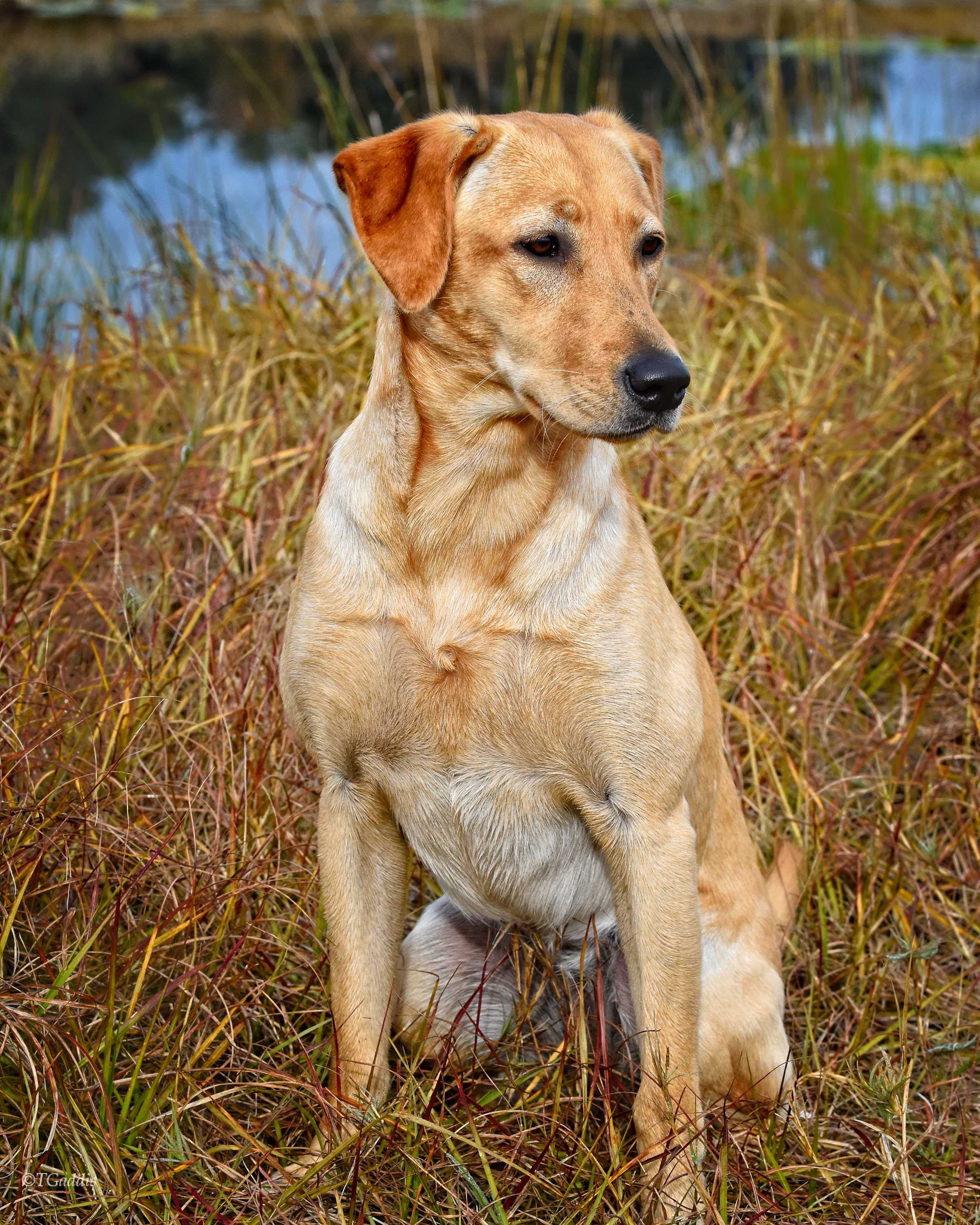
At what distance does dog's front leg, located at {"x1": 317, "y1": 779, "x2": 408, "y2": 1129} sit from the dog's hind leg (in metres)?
0.17

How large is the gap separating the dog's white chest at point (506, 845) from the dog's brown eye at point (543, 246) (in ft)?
3.03

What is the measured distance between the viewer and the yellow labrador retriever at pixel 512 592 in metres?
2.24

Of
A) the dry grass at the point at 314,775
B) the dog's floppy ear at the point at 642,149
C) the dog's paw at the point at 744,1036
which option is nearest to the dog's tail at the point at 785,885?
the dry grass at the point at 314,775

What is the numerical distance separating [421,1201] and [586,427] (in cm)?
141

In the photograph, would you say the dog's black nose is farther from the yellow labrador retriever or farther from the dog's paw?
the dog's paw

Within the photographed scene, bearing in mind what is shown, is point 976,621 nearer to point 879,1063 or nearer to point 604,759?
point 879,1063

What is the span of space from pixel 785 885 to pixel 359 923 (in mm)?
1093

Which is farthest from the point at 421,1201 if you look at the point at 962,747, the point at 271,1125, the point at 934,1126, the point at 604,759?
the point at 962,747

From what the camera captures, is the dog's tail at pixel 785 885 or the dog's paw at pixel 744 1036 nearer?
the dog's paw at pixel 744 1036

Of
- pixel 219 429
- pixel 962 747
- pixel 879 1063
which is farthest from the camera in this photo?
pixel 219 429

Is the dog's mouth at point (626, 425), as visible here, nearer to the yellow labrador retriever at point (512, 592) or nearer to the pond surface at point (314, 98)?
the yellow labrador retriever at point (512, 592)

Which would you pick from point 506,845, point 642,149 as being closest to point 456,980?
point 506,845

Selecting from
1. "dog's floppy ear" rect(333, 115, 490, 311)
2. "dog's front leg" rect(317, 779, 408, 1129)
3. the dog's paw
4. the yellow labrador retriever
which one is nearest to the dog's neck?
the yellow labrador retriever

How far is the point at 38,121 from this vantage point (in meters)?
10.1
